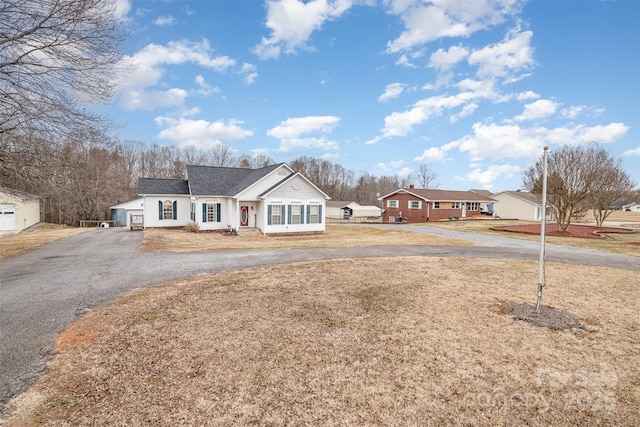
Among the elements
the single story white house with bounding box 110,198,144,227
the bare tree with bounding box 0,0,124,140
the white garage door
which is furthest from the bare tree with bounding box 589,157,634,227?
the white garage door

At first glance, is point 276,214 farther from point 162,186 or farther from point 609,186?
point 609,186

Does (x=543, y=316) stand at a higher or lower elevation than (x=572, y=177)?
lower

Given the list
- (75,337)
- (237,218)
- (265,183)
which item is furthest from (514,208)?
(75,337)

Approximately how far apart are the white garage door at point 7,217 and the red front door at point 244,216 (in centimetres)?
1989

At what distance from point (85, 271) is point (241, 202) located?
12463mm

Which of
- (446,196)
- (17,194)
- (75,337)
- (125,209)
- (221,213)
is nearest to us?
(75,337)

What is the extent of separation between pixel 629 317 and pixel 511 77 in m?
15.7

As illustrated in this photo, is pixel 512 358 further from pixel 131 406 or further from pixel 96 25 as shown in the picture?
pixel 96 25

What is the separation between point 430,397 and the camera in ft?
11.1

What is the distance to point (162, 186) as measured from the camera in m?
23.5

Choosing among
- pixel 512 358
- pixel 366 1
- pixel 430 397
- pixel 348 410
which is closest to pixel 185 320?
pixel 348 410

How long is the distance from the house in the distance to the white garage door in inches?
490

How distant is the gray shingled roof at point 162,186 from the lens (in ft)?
73.9

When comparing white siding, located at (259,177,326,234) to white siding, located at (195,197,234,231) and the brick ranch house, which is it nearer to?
white siding, located at (195,197,234,231)
